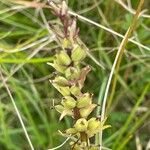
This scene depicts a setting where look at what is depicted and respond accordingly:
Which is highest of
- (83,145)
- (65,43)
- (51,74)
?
(65,43)

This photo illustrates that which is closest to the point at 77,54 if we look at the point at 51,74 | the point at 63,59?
the point at 63,59

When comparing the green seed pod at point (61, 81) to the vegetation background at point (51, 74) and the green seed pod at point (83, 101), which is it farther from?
the vegetation background at point (51, 74)

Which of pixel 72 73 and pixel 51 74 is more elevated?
pixel 72 73

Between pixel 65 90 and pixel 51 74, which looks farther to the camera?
pixel 51 74

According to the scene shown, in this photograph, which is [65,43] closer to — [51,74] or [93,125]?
[93,125]

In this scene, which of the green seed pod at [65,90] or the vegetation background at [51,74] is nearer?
the green seed pod at [65,90]

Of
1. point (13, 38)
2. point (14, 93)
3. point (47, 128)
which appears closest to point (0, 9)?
point (13, 38)

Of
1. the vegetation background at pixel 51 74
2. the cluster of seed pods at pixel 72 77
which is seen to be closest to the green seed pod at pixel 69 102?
the cluster of seed pods at pixel 72 77

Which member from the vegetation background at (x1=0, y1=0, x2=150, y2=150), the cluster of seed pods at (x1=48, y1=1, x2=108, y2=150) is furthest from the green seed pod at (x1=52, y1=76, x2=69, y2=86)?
the vegetation background at (x1=0, y1=0, x2=150, y2=150)
